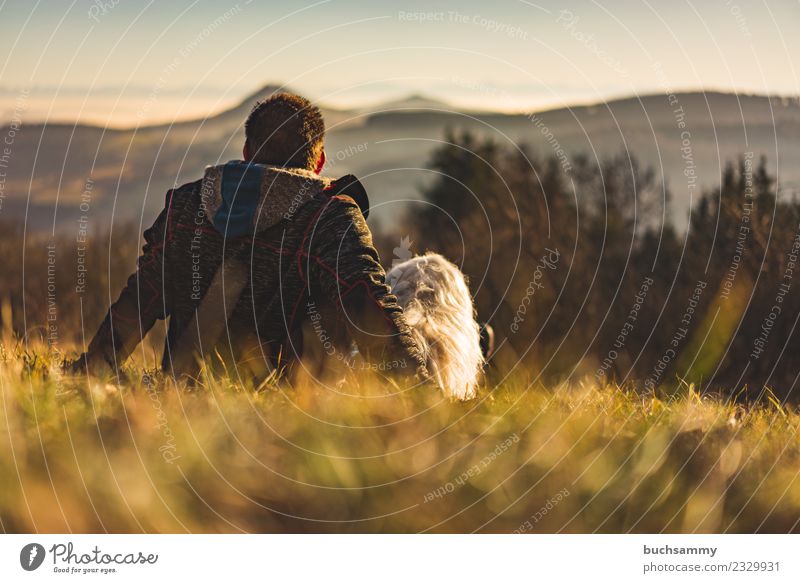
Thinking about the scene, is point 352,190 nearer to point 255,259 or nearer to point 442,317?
point 255,259

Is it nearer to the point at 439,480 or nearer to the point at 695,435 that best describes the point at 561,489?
the point at 439,480

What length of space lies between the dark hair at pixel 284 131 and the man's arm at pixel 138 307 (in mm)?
545

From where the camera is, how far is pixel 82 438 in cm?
338

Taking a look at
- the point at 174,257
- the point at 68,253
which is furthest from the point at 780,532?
the point at 68,253

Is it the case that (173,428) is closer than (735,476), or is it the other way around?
(173,428)

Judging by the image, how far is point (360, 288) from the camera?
4359 millimetres

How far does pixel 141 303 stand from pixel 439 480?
7.47ft

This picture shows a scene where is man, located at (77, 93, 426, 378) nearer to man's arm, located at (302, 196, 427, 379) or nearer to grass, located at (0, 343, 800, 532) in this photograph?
man's arm, located at (302, 196, 427, 379)

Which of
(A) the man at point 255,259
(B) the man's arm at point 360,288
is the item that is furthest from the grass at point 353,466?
(A) the man at point 255,259

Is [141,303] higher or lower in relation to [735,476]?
higher
